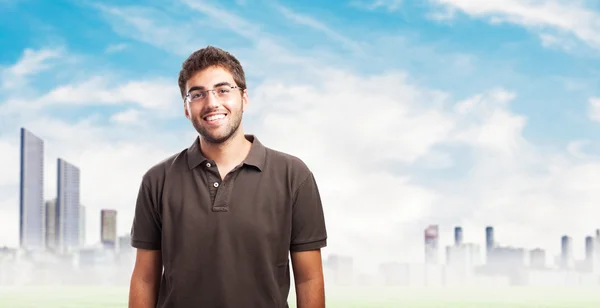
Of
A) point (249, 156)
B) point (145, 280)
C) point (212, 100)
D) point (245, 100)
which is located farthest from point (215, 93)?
point (145, 280)

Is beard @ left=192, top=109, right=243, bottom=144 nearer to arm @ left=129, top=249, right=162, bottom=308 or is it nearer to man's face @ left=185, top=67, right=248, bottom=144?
man's face @ left=185, top=67, right=248, bottom=144

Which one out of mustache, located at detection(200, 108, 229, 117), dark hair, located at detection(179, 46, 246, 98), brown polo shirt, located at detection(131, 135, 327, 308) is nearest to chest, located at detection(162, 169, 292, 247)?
brown polo shirt, located at detection(131, 135, 327, 308)

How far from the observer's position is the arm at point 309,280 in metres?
2.72

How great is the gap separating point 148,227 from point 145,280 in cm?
18

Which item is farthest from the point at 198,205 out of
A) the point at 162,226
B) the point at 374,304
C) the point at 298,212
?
the point at 374,304

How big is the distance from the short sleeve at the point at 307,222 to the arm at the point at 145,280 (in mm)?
482

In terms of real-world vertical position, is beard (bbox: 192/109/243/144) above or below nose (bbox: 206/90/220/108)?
below

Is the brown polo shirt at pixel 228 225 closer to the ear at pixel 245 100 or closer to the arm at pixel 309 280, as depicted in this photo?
the arm at pixel 309 280

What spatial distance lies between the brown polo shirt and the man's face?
13cm

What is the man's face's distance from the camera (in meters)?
2.62

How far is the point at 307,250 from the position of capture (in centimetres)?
272

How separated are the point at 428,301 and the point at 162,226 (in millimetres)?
9571

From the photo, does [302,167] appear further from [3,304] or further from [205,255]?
[3,304]

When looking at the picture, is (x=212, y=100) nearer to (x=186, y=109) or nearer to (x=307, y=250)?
(x=186, y=109)
